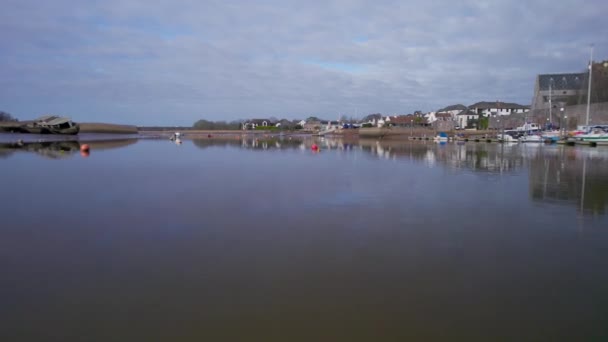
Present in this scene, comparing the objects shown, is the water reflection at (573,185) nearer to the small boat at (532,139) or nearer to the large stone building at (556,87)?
the small boat at (532,139)

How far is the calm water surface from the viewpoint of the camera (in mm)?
4582

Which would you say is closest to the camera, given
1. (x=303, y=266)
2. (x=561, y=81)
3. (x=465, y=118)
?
(x=303, y=266)

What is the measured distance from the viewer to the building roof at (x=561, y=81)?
7588cm

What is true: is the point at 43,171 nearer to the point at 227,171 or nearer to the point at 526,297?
the point at 227,171

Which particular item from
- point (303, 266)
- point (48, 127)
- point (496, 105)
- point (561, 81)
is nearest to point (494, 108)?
point (496, 105)

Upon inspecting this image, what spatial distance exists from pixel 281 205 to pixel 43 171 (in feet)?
45.2

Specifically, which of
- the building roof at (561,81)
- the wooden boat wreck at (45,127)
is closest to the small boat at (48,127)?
the wooden boat wreck at (45,127)

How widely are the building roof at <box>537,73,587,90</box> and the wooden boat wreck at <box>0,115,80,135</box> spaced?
84.9 metres

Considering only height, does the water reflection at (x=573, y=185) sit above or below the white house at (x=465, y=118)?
below

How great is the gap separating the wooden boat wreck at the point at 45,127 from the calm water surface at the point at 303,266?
177 ft

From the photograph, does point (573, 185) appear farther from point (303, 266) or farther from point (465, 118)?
point (465, 118)

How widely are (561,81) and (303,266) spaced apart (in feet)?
291

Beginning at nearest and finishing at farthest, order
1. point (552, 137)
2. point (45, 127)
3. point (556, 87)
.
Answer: point (552, 137) → point (45, 127) → point (556, 87)

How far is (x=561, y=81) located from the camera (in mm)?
77250
